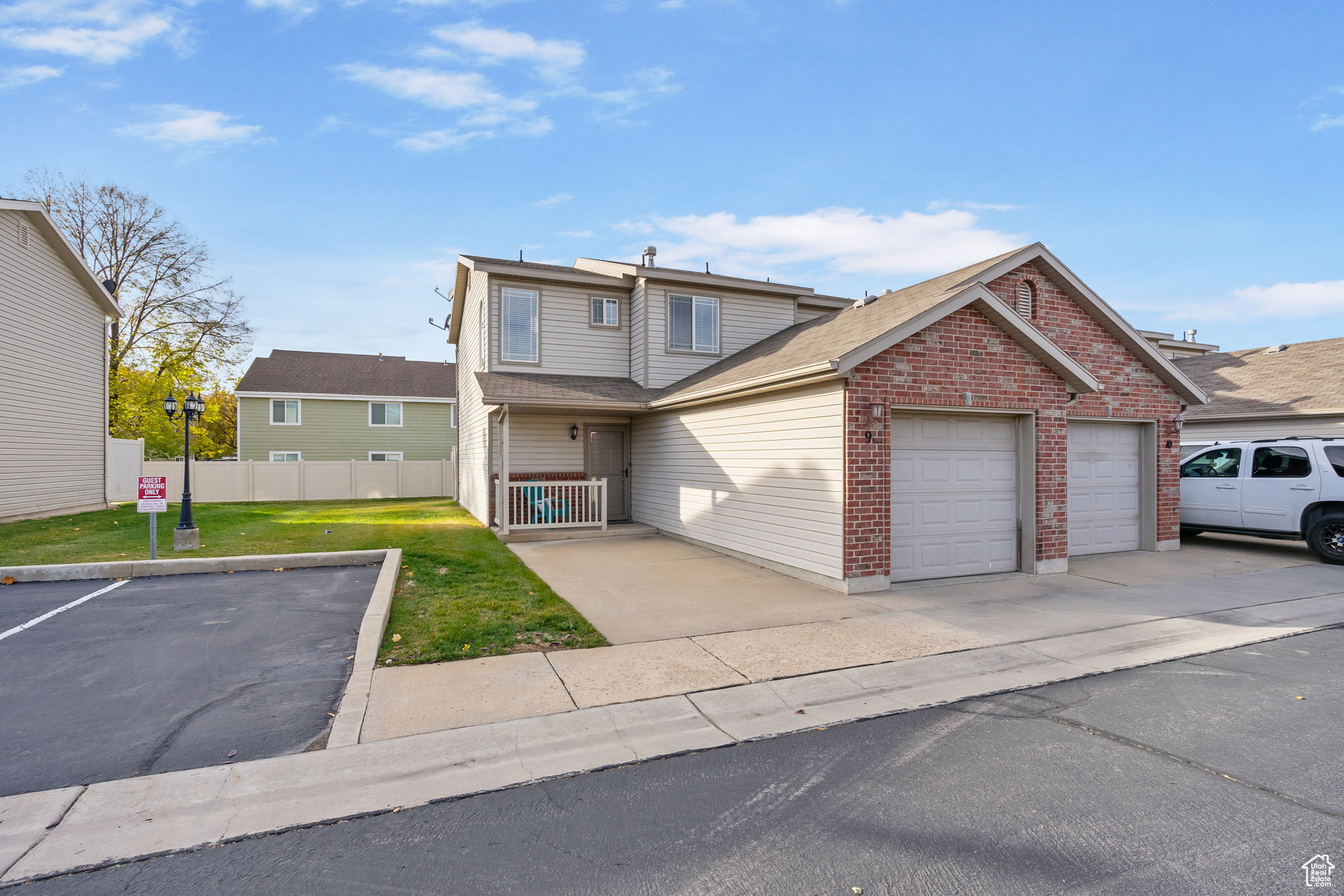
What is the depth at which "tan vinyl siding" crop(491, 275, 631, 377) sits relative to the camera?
1418 centimetres

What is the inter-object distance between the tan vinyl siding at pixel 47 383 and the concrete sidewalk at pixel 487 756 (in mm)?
14737

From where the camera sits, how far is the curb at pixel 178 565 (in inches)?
340

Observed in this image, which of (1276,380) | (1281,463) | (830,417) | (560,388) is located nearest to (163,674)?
(830,417)

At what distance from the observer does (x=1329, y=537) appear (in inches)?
412

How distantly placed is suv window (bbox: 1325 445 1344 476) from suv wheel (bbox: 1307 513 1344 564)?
0.71 metres

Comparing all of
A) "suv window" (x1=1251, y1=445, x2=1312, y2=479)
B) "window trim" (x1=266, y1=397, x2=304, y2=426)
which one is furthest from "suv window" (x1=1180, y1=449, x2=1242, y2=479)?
"window trim" (x1=266, y1=397, x2=304, y2=426)

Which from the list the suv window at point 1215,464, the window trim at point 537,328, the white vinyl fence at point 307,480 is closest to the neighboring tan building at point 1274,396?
the suv window at point 1215,464

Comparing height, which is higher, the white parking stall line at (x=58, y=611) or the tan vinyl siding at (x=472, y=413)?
the tan vinyl siding at (x=472, y=413)

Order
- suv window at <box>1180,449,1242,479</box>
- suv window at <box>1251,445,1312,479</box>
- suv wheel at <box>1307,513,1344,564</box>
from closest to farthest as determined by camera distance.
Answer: suv wheel at <box>1307,513,1344,564</box> → suv window at <box>1251,445,1312,479</box> → suv window at <box>1180,449,1242,479</box>

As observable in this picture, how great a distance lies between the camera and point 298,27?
9328 mm

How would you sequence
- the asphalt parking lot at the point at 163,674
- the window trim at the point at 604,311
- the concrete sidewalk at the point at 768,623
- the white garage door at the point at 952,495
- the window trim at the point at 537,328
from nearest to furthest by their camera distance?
the asphalt parking lot at the point at 163,674
the concrete sidewalk at the point at 768,623
the white garage door at the point at 952,495
the window trim at the point at 537,328
the window trim at the point at 604,311

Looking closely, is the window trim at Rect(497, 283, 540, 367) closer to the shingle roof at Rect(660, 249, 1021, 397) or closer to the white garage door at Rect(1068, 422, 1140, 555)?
the shingle roof at Rect(660, 249, 1021, 397)

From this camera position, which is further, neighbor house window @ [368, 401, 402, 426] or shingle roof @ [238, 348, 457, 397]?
neighbor house window @ [368, 401, 402, 426]

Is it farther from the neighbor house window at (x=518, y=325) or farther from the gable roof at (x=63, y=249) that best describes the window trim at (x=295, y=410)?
the neighbor house window at (x=518, y=325)
